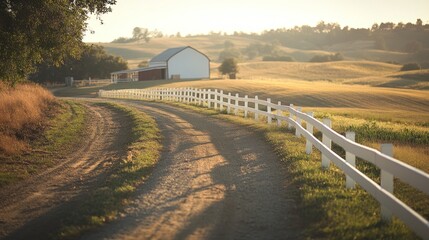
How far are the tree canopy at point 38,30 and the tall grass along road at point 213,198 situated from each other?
615 centimetres

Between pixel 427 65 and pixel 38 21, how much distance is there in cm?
12859

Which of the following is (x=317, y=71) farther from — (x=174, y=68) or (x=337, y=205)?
(x=337, y=205)

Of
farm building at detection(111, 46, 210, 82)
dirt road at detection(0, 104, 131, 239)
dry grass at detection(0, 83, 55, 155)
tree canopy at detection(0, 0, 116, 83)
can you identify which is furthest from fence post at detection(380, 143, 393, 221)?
farm building at detection(111, 46, 210, 82)

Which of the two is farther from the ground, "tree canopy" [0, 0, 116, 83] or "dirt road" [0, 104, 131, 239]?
"tree canopy" [0, 0, 116, 83]

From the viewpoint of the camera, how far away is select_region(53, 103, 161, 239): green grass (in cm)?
629

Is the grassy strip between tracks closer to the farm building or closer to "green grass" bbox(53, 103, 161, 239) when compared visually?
"green grass" bbox(53, 103, 161, 239)

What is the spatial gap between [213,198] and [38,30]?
1054cm

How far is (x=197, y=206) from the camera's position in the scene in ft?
23.2

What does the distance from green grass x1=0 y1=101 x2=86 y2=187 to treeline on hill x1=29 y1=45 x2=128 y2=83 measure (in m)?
67.7

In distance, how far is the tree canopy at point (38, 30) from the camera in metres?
13.5

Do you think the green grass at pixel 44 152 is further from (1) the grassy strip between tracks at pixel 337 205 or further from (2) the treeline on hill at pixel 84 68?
(2) the treeline on hill at pixel 84 68

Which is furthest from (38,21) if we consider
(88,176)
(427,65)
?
(427,65)

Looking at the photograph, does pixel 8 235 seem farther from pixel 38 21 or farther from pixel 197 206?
pixel 38 21

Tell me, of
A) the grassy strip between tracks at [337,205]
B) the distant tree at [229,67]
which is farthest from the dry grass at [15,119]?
the distant tree at [229,67]
